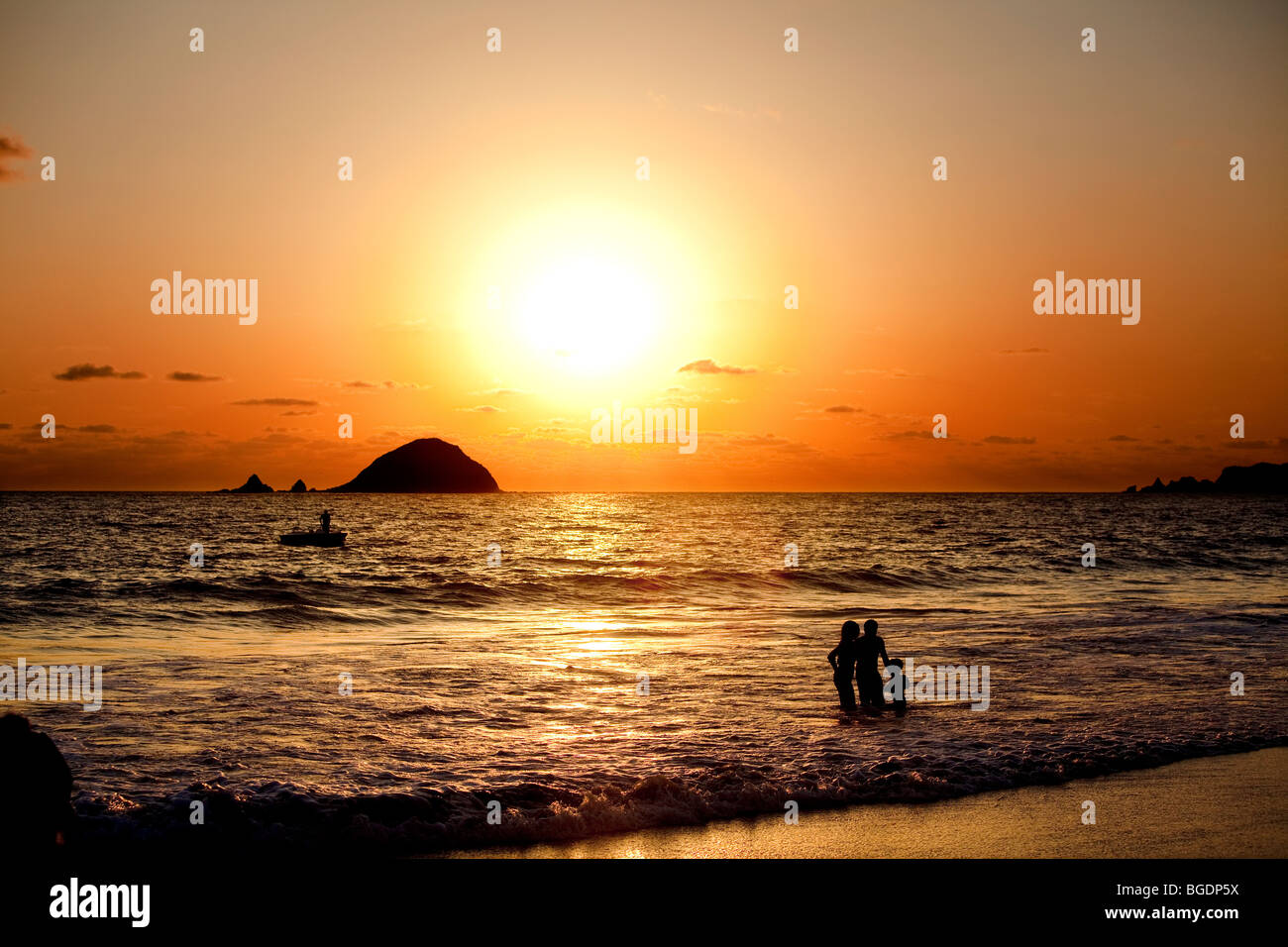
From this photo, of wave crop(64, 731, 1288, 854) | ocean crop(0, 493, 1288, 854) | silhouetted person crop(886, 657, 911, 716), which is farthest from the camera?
silhouetted person crop(886, 657, 911, 716)

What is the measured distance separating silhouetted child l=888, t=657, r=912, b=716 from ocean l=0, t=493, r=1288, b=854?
340mm

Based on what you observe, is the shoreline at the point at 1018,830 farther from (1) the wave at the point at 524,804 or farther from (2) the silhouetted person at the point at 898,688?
(2) the silhouetted person at the point at 898,688

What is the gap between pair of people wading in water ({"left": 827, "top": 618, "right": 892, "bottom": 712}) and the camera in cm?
1451

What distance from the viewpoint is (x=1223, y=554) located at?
55.9 meters

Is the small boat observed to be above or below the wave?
above

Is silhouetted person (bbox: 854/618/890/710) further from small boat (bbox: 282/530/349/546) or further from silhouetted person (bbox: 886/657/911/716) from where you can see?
small boat (bbox: 282/530/349/546)

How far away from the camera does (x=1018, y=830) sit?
8930mm

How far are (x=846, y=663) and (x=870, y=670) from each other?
Result: 40 cm

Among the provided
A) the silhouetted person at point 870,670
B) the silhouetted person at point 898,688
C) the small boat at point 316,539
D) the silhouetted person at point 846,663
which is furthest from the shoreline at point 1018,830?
the small boat at point 316,539
